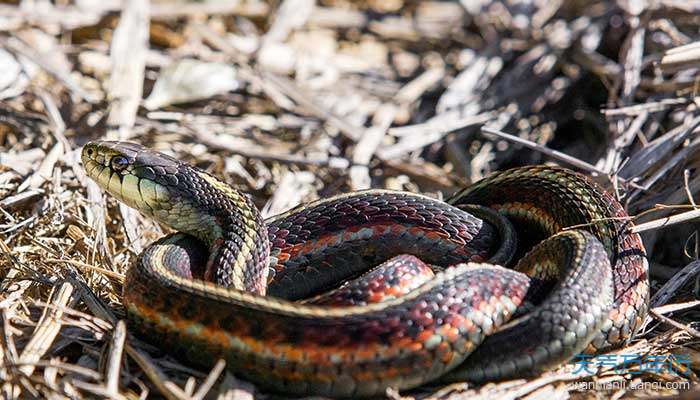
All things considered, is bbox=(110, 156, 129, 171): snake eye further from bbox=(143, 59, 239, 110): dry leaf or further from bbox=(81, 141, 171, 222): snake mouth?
bbox=(143, 59, 239, 110): dry leaf

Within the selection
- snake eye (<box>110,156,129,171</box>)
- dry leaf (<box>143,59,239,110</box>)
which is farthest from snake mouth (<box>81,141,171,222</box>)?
dry leaf (<box>143,59,239,110</box>)

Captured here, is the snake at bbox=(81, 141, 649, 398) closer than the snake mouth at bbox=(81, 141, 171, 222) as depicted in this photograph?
Yes

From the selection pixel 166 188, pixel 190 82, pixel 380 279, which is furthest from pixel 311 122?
pixel 380 279

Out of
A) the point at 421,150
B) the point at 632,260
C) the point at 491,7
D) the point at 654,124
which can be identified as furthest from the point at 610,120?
the point at 491,7

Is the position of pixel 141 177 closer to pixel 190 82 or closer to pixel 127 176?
pixel 127 176

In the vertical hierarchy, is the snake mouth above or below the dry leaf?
above

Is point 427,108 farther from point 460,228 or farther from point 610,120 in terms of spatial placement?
point 460,228

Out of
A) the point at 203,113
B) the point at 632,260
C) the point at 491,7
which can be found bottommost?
the point at 203,113

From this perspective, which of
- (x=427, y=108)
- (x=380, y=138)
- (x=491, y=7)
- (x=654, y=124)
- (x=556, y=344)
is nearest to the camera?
(x=556, y=344)
